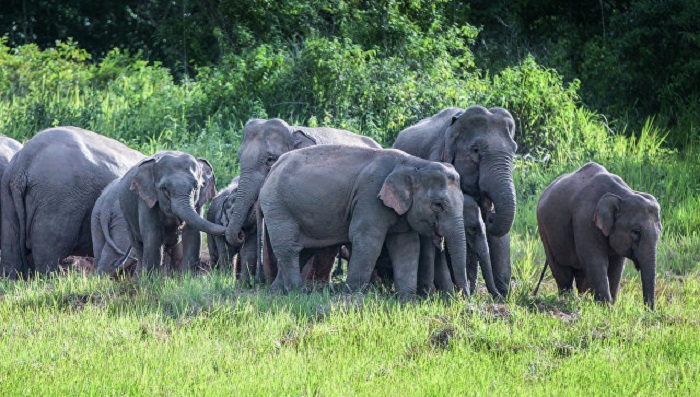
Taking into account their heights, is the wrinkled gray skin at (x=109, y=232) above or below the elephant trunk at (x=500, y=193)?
below

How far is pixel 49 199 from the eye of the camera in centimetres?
1288

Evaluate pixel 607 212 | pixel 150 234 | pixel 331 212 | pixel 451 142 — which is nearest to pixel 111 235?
pixel 150 234

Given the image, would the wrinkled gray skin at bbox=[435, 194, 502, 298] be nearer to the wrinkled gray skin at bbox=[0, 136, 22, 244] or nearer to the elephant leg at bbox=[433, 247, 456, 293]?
the elephant leg at bbox=[433, 247, 456, 293]

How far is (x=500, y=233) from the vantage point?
1118cm

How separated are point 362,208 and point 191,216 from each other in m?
1.62

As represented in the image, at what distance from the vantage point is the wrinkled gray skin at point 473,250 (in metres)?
11.1

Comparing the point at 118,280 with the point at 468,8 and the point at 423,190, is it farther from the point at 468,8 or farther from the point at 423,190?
the point at 468,8

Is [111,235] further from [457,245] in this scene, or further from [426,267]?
[457,245]

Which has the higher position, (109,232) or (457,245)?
(457,245)

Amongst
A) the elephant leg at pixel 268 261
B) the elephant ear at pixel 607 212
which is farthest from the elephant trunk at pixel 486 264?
the elephant leg at pixel 268 261

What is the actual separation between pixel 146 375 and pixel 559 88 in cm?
1144

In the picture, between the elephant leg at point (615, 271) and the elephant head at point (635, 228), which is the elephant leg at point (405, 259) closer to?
the elephant head at point (635, 228)

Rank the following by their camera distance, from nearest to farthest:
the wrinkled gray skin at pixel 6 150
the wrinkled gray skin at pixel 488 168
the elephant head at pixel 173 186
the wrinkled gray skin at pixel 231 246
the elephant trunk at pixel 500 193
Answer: the elephant trunk at pixel 500 193
the wrinkled gray skin at pixel 488 168
the elephant head at pixel 173 186
the wrinkled gray skin at pixel 231 246
the wrinkled gray skin at pixel 6 150

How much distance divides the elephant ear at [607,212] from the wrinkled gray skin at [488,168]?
Answer: 0.74 meters
